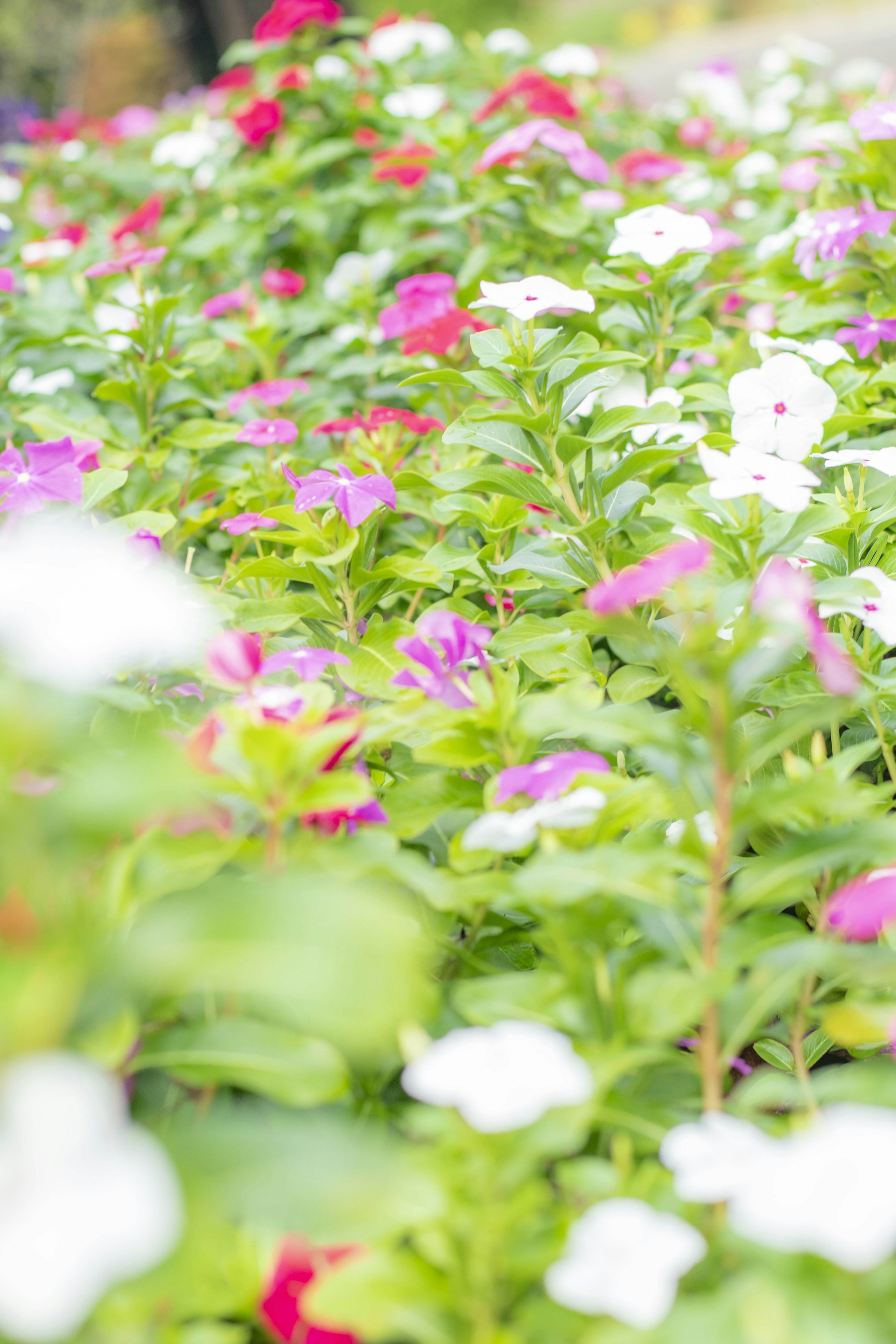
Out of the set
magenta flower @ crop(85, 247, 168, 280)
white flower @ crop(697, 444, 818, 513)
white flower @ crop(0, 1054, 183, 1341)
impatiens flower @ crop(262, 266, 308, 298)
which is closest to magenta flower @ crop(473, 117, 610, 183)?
impatiens flower @ crop(262, 266, 308, 298)

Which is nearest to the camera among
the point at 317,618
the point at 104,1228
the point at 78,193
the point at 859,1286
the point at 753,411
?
the point at 104,1228

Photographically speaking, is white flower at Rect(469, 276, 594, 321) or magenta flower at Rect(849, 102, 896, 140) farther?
magenta flower at Rect(849, 102, 896, 140)

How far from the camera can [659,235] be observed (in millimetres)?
1711

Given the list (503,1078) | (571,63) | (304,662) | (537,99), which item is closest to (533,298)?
(304,662)

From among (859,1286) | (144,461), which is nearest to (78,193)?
(144,461)

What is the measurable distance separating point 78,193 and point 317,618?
3325 mm

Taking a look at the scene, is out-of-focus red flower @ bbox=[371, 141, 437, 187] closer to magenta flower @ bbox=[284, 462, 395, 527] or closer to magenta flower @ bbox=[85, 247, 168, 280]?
magenta flower @ bbox=[85, 247, 168, 280]

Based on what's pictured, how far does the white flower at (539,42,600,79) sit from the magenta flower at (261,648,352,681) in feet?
8.47

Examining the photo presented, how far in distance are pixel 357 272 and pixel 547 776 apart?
199 cm

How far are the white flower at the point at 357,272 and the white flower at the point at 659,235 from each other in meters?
0.84

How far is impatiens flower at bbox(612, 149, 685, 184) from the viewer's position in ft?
9.69

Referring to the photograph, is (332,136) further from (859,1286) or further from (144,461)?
(859,1286)

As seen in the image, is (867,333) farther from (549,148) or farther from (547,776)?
(547,776)

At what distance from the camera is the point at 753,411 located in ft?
4.25
